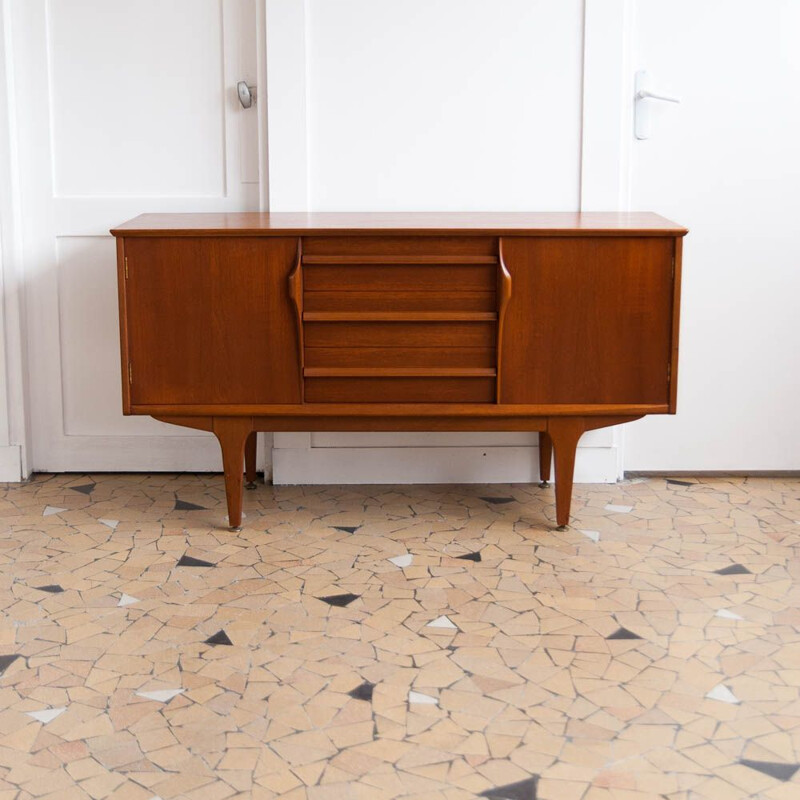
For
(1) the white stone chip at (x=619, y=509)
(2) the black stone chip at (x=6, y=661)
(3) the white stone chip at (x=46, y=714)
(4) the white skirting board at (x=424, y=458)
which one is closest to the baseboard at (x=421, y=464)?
(4) the white skirting board at (x=424, y=458)

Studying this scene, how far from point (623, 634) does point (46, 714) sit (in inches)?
48.7

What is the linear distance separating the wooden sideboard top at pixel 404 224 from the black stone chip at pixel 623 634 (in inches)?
41.1

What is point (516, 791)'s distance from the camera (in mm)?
1913

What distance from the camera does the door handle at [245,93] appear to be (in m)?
3.43

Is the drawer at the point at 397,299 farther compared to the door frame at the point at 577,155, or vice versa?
the door frame at the point at 577,155

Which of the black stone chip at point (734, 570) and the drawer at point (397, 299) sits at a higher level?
the drawer at point (397, 299)

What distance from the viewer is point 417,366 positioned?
3029mm

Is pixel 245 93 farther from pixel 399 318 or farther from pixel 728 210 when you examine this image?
pixel 728 210

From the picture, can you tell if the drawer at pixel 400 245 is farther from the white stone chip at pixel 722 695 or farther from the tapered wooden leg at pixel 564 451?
the white stone chip at pixel 722 695

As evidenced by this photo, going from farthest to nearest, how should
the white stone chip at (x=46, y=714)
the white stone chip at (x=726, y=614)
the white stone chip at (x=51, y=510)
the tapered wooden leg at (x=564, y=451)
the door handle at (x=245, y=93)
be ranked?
the door handle at (x=245, y=93), the white stone chip at (x=51, y=510), the tapered wooden leg at (x=564, y=451), the white stone chip at (x=726, y=614), the white stone chip at (x=46, y=714)

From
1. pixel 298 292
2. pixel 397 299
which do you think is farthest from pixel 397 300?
pixel 298 292

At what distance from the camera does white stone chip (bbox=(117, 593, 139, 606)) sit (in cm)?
267

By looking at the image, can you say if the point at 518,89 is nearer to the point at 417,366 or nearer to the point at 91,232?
the point at 417,366

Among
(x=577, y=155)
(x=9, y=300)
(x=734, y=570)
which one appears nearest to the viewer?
(x=734, y=570)
